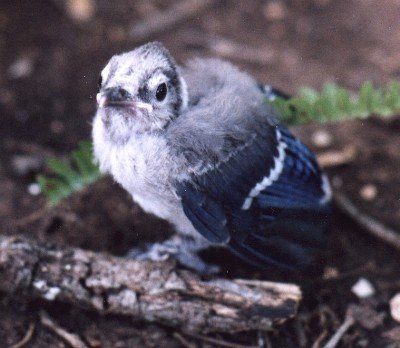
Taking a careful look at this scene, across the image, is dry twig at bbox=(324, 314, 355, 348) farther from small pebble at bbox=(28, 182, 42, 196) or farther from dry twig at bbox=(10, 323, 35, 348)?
small pebble at bbox=(28, 182, 42, 196)

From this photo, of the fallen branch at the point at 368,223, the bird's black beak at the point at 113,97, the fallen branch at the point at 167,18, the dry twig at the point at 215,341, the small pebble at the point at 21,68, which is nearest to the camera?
the bird's black beak at the point at 113,97

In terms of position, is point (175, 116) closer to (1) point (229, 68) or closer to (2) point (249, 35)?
(1) point (229, 68)

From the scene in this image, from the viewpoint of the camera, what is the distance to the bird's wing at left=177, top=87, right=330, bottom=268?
303 centimetres

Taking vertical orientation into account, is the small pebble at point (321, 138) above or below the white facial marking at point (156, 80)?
below

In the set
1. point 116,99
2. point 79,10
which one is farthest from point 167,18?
point 116,99

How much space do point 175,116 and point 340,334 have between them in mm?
1428

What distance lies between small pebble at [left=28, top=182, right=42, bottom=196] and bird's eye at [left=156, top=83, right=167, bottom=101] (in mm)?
1276

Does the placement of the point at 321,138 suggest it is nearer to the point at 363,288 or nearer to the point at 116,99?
the point at 363,288

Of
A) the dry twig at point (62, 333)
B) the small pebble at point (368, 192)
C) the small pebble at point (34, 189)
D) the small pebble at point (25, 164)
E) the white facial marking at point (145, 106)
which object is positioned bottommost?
the dry twig at point (62, 333)

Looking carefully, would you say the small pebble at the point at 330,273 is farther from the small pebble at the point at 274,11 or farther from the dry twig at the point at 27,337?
the small pebble at the point at 274,11

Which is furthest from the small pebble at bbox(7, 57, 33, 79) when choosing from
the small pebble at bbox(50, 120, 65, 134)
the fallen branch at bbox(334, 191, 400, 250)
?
the fallen branch at bbox(334, 191, 400, 250)

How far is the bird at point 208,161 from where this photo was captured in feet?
9.62

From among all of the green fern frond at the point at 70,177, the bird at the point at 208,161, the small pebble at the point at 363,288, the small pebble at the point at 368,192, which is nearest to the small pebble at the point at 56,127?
the green fern frond at the point at 70,177

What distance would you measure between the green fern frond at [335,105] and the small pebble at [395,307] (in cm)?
103
